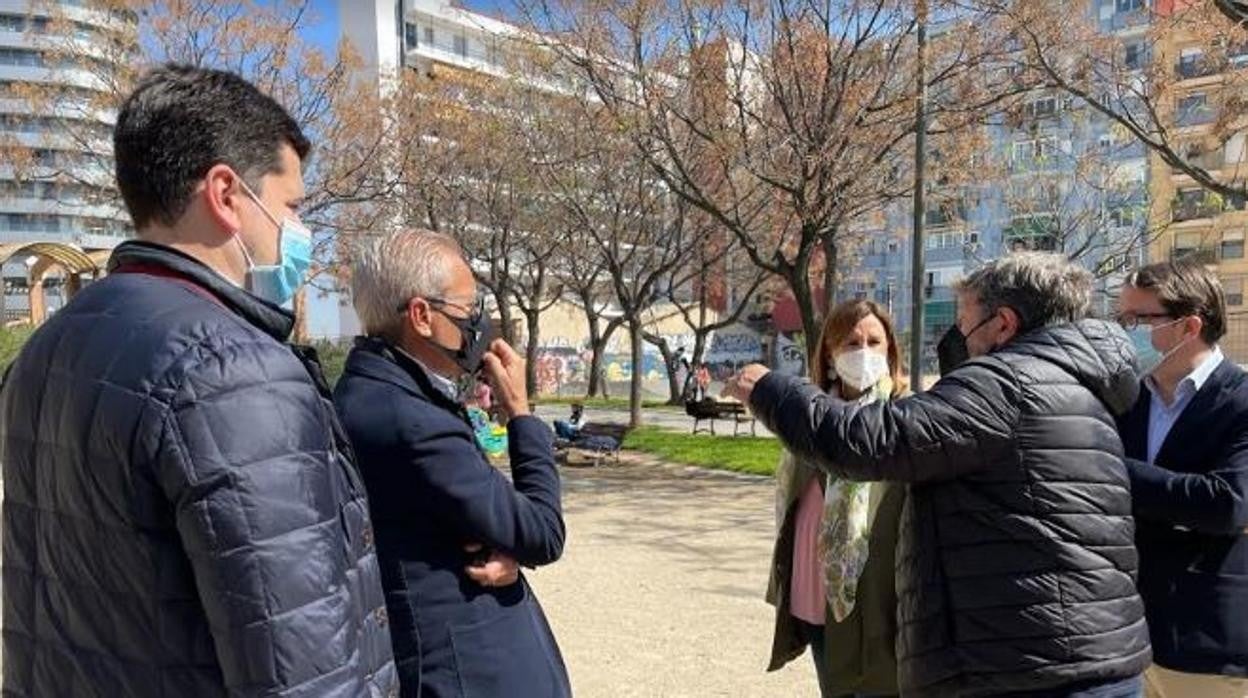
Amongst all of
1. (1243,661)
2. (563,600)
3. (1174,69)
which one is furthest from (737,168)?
(1243,661)

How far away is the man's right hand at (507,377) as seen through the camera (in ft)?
6.91

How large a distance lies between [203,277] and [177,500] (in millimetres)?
324

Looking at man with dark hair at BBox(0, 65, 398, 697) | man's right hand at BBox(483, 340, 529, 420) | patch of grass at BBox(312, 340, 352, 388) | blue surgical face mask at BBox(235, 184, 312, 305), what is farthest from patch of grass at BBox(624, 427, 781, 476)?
man with dark hair at BBox(0, 65, 398, 697)

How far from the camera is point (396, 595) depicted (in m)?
1.88

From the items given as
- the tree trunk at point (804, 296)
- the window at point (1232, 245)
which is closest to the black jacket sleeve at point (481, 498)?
the tree trunk at point (804, 296)

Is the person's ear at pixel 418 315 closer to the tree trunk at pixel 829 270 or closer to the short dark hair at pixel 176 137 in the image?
the short dark hair at pixel 176 137

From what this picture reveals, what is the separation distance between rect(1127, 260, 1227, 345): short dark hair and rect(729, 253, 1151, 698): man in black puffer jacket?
0.69m

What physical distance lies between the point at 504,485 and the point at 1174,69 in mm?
12711

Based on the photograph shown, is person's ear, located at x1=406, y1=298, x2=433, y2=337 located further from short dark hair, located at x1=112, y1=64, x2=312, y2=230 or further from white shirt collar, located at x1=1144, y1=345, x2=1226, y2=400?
white shirt collar, located at x1=1144, y1=345, x2=1226, y2=400

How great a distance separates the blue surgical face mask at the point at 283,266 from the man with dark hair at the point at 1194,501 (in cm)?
210

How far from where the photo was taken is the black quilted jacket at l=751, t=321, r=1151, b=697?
6.70ft

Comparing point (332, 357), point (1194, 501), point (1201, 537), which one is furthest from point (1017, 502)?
point (332, 357)

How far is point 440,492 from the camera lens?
1.84 meters

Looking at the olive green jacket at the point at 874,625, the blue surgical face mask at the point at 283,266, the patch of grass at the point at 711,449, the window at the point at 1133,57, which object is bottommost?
the patch of grass at the point at 711,449
